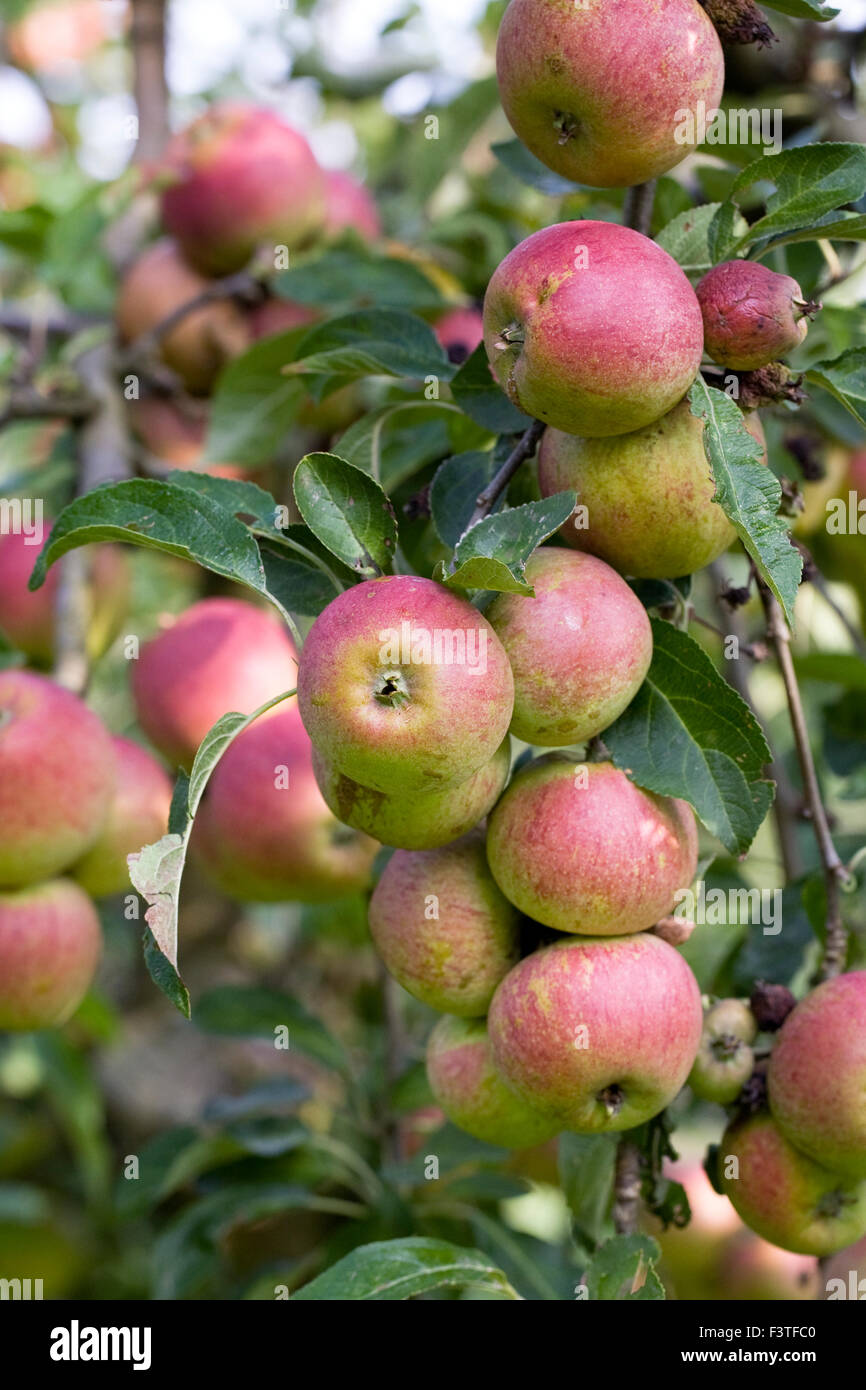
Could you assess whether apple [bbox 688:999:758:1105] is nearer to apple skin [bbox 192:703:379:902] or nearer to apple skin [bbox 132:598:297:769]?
apple skin [bbox 192:703:379:902]

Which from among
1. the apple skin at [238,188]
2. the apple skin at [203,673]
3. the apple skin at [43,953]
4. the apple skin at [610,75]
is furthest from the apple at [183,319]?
the apple skin at [610,75]

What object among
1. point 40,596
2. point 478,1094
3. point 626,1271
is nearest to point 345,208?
point 40,596

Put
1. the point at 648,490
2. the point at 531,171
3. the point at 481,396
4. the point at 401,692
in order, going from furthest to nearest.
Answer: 1. the point at 531,171
2. the point at 481,396
3. the point at 648,490
4. the point at 401,692

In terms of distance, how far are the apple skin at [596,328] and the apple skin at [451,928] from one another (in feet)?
0.92

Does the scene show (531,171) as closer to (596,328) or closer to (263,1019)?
(596,328)

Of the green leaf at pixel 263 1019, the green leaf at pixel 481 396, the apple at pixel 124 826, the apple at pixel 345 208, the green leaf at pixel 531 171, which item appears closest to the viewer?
the green leaf at pixel 481 396

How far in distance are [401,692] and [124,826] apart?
2.20 feet

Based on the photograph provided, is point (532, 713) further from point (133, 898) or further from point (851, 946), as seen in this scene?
point (133, 898)

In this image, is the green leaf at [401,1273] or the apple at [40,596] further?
the apple at [40,596]

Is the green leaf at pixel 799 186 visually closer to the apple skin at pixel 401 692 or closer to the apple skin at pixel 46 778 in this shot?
the apple skin at pixel 401 692

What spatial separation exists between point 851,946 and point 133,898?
0.76m

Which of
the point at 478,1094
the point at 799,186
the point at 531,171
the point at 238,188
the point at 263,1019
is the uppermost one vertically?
the point at 238,188

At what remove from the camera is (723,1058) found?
83 cm

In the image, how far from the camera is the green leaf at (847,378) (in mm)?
772
